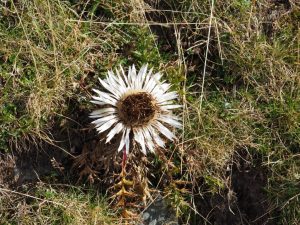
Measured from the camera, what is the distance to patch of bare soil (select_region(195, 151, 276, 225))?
8.50ft

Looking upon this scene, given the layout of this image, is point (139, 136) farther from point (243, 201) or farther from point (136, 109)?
point (243, 201)

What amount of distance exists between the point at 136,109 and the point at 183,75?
16.4 inches

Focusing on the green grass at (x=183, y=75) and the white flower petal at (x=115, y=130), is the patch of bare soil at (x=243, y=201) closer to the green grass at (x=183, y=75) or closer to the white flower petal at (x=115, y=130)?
the green grass at (x=183, y=75)

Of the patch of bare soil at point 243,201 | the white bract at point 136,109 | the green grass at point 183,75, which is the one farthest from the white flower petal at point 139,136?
the patch of bare soil at point 243,201

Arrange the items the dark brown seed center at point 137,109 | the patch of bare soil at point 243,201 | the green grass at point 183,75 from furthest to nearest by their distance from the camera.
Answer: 1. the patch of bare soil at point 243,201
2. the green grass at point 183,75
3. the dark brown seed center at point 137,109

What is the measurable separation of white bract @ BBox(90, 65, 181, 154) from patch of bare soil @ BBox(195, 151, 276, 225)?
15.9 inches

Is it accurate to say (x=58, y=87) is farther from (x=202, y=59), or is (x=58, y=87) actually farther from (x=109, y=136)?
(x=202, y=59)

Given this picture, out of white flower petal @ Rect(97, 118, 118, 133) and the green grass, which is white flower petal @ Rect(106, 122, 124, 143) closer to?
white flower petal @ Rect(97, 118, 118, 133)

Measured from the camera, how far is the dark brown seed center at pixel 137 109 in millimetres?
2273

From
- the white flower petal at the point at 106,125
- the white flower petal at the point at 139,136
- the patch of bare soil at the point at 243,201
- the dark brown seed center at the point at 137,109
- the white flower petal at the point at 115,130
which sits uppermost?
the dark brown seed center at the point at 137,109

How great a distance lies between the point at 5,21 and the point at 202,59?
89cm

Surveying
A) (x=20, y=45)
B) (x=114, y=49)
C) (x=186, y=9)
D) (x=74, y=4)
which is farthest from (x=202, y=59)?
(x=20, y=45)

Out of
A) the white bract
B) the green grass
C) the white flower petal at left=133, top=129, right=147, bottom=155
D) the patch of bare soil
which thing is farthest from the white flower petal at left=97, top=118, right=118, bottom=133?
the patch of bare soil

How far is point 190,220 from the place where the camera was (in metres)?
2.59
